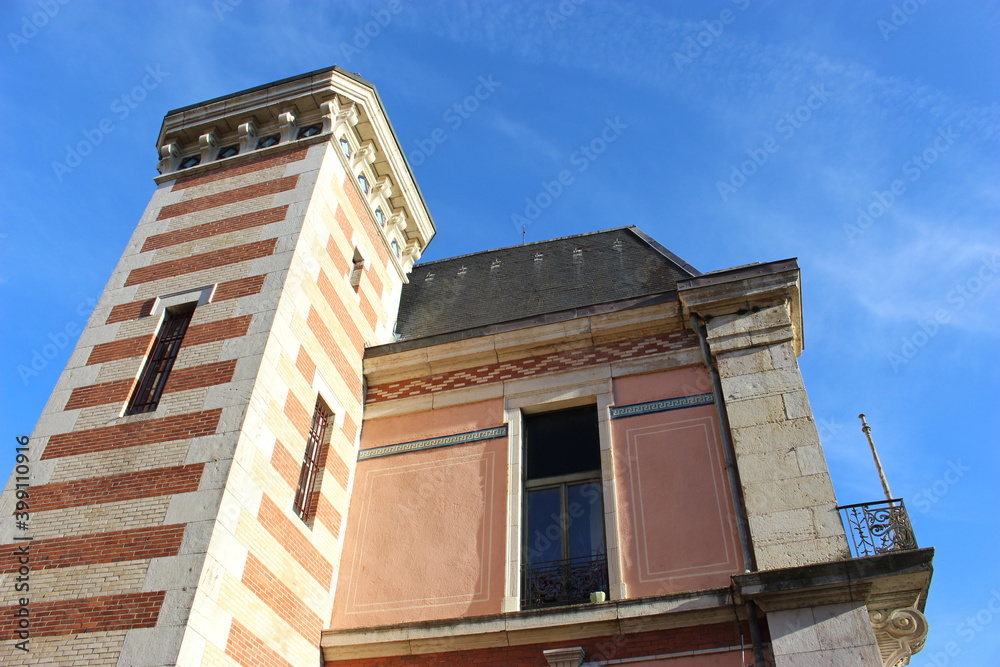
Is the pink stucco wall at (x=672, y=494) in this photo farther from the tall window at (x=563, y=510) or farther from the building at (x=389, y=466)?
the tall window at (x=563, y=510)

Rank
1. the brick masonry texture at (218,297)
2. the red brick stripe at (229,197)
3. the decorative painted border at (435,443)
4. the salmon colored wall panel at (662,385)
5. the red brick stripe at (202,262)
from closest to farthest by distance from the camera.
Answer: the salmon colored wall panel at (662,385)
the brick masonry texture at (218,297)
the decorative painted border at (435,443)
the red brick stripe at (202,262)
the red brick stripe at (229,197)

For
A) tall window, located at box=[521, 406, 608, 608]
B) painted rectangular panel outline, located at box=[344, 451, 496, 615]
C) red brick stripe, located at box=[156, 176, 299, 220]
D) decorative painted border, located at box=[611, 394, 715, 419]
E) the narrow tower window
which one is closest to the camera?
tall window, located at box=[521, 406, 608, 608]

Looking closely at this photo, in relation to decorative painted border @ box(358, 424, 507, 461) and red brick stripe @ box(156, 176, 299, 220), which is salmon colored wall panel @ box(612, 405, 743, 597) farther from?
red brick stripe @ box(156, 176, 299, 220)

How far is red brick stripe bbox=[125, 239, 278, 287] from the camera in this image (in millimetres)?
10422

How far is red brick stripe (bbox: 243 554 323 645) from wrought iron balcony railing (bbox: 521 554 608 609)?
2384mm

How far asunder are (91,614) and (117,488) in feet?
4.56

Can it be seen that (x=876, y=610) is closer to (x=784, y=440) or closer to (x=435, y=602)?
(x=784, y=440)

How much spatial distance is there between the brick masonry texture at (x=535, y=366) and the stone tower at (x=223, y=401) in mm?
609

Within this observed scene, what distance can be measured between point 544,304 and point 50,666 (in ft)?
25.8

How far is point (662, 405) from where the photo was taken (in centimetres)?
973

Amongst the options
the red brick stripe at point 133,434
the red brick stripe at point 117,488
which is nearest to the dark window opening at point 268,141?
the red brick stripe at point 133,434

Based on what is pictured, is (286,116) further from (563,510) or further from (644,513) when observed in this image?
(644,513)

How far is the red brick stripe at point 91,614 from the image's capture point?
7141 mm

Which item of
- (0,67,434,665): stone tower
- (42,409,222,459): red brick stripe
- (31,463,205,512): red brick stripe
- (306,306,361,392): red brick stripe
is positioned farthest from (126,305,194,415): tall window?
(306,306,361,392): red brick stripe
